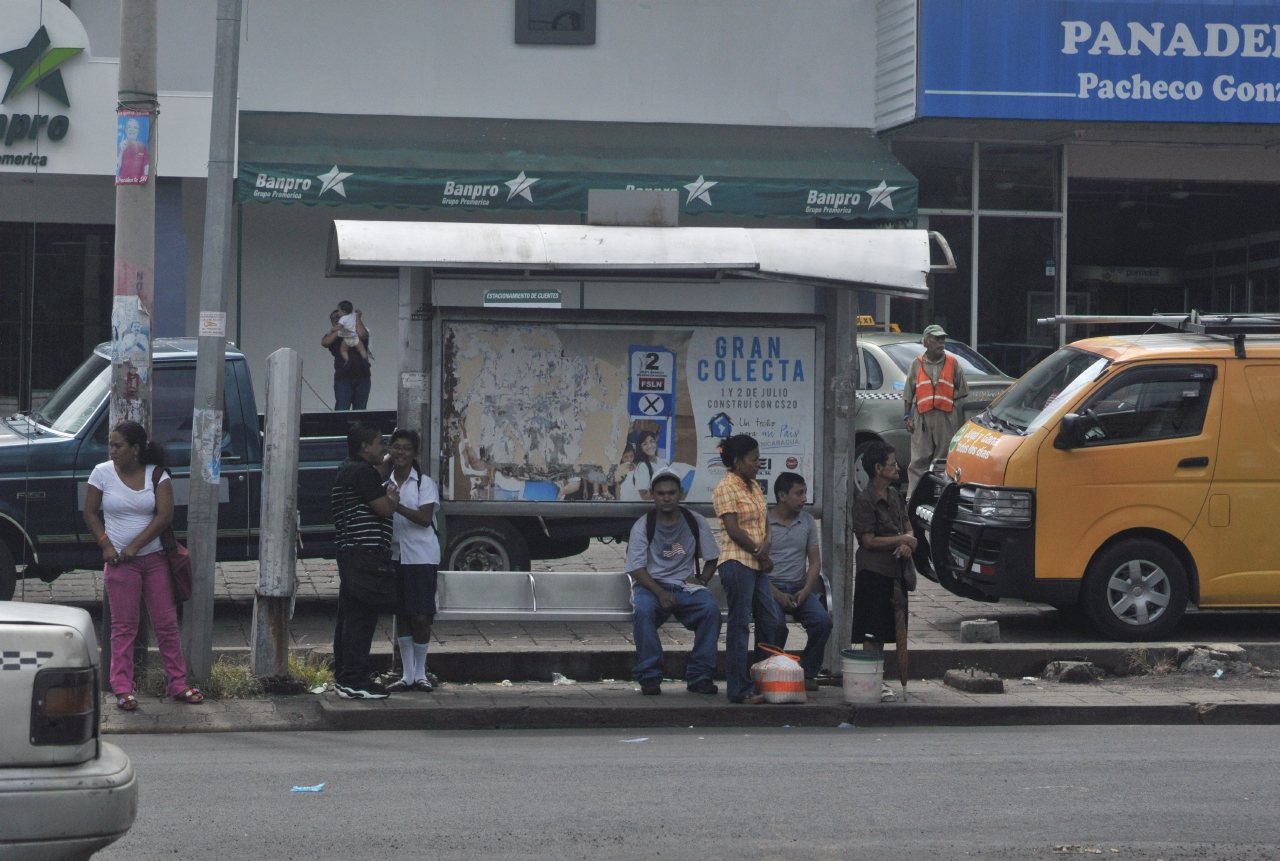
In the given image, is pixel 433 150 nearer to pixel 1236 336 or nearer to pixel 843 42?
pixel 843 42

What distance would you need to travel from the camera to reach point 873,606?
9.01m

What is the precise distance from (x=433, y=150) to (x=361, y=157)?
943 millimetres

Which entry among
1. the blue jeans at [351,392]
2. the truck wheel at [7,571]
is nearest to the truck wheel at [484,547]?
the truck wheel at [7,571]

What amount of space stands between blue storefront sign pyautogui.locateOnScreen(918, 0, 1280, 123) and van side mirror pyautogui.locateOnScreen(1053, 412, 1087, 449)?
893cm

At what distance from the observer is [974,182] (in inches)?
805

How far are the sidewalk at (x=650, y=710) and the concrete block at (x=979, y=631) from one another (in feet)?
3.21

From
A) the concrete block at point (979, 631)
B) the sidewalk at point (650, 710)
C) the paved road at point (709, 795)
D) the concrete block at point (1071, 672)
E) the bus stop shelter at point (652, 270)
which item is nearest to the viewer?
the paved road at point (709, 795)

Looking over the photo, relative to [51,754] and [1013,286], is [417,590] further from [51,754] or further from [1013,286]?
[1013,286]

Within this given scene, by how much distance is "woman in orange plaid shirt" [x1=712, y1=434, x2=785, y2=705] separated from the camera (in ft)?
28.4

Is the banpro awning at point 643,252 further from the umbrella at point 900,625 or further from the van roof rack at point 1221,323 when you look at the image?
the van roof rack at point 1221,323

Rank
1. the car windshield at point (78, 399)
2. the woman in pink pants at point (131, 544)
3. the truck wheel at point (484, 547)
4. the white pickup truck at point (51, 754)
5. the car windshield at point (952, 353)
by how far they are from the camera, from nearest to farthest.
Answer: the white pickup truck at point (51, 754) < the woman in pink pants at point (131, 544) < the car windshield at point (78, 399) < the truck wheel at point (484, 547) < the car windshield at point (952, 353)

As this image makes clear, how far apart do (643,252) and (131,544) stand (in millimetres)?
3320

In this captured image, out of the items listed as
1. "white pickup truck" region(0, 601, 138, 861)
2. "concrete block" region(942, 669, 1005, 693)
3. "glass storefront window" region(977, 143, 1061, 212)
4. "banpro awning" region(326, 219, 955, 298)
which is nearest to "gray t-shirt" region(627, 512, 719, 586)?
"banpro awning" region(326, 219, 955, 298)

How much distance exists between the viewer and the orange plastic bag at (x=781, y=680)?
8.62 m
